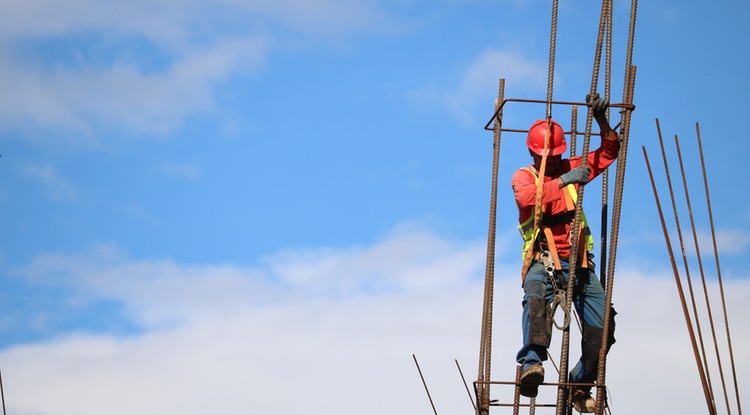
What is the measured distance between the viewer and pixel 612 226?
411 inches

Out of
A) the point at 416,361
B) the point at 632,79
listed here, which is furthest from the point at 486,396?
the point at 416,361

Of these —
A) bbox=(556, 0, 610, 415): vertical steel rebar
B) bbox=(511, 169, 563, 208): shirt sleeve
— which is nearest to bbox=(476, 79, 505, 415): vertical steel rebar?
bbox=(511, 169, 563, 208): shirt sleeve

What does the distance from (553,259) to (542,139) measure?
1.22 m

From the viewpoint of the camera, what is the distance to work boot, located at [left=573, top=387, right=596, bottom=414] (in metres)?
10.6

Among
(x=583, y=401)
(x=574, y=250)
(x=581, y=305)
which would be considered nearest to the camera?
(x=574, y=250)

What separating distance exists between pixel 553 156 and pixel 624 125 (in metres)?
0.77

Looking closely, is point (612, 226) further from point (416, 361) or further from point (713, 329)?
point (416, 361)

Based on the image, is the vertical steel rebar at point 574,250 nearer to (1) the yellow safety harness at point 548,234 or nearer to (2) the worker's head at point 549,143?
(1) the yellow safety harness at point 548,234

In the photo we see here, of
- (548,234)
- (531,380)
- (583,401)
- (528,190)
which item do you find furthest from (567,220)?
(583,401)

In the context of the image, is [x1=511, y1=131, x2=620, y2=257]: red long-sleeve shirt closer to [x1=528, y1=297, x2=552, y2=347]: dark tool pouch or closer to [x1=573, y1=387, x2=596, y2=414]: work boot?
[x1=528, y1=297, x2=552, y2=347]: dark tool pouch

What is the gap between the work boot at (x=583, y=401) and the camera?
10.6 meters

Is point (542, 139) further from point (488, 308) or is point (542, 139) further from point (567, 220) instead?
point (488, 308)

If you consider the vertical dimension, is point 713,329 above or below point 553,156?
below

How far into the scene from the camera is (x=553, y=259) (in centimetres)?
1073
